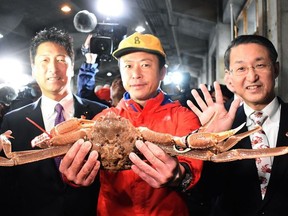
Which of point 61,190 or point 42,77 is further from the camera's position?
point 42,77

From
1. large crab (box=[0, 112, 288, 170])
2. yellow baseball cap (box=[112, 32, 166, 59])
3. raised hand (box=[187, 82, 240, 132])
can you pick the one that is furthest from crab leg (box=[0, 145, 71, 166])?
raised hand (box=[187, 82, 240, 132])

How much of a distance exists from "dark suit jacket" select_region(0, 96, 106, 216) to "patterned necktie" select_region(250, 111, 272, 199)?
125 cm

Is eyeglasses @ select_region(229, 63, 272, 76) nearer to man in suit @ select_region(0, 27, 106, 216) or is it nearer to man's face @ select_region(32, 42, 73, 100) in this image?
man in suit @ select_region(0, 27, 106, 216)

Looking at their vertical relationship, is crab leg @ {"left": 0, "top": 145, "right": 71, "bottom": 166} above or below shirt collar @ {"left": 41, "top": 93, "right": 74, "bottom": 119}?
below

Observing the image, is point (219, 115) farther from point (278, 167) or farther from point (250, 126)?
point (278, 167)

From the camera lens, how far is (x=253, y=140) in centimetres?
235

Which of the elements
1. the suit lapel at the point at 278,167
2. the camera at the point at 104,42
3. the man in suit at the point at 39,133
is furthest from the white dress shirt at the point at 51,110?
the camera at the point at 104,42

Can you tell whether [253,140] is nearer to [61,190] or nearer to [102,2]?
[61,190]

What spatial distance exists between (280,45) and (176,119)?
2.54 meters

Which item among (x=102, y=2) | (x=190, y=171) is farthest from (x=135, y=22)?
(x=190, y=171)

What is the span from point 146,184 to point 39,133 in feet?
3.29

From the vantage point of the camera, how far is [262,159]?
7.64 feet

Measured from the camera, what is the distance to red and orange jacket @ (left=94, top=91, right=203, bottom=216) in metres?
2.23

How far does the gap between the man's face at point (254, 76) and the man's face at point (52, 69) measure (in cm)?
141
